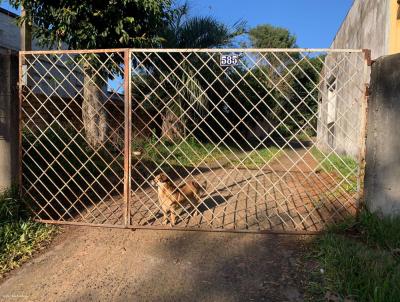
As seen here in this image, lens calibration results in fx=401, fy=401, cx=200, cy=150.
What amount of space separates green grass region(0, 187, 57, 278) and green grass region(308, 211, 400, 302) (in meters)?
2.20

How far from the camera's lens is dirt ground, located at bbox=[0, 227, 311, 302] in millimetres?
2559

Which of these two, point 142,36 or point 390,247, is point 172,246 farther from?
point 142,36

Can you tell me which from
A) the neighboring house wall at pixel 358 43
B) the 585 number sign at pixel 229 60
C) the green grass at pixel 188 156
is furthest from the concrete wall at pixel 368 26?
the 585 number sign at pixel 229 60

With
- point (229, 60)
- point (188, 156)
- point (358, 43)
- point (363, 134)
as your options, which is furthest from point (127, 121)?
point (358, 43)

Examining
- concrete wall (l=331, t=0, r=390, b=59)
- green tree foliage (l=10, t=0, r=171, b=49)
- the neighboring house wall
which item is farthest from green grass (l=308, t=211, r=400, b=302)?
green tree foliage (l=10, t=0, r=171, b=49)

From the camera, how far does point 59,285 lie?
2.69 meters

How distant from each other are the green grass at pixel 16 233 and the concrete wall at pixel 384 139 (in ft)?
9.30

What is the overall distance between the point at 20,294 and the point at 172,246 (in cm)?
120

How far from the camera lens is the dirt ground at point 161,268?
8.39ft

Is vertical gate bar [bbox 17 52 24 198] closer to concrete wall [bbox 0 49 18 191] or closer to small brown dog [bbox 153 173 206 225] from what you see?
concrete wall [bbox 0 49 18 191]

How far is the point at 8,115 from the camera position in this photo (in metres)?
3.74

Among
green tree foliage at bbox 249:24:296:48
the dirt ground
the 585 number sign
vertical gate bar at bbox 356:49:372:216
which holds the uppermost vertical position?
green tree foliage at bbox 249:24:296:48

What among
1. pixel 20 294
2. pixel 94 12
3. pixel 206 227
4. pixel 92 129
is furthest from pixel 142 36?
pixel 20 294

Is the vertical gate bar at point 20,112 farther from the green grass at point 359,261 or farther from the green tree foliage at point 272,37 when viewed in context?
the green tree foliage at point 272,37
